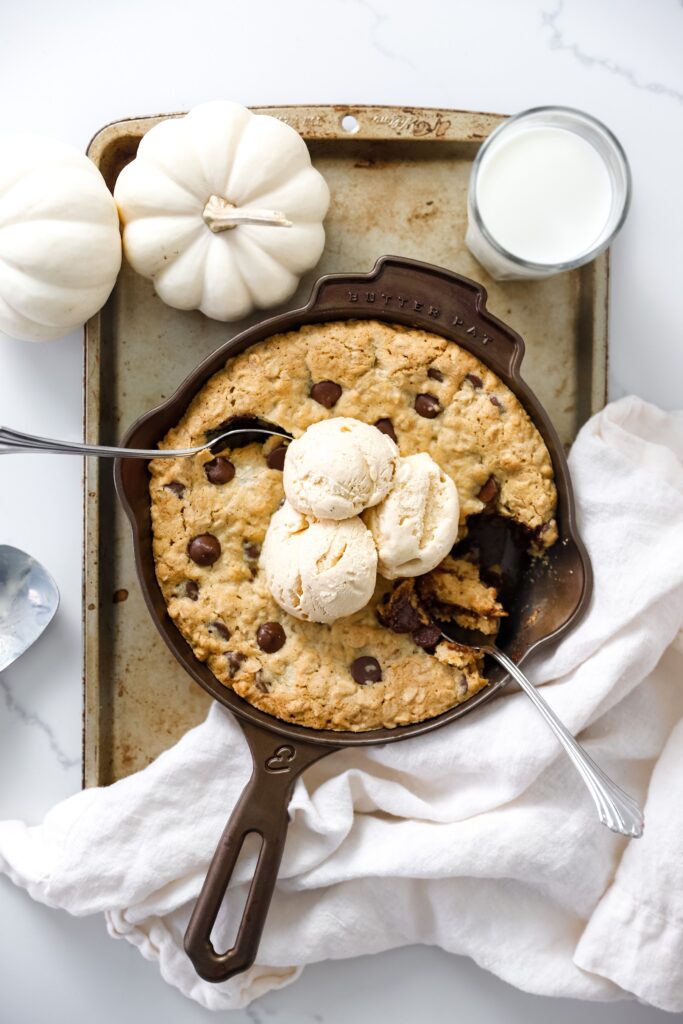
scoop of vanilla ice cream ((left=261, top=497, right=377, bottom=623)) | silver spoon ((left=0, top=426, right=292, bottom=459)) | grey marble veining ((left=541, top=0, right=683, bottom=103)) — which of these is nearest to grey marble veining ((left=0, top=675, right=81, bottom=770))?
silver spoon ((left=0, top=426, right=292, bottom=459))

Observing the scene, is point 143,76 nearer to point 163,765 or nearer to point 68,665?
point 68,665

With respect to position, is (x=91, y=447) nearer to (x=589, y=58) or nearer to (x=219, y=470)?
(x=219, y=470)

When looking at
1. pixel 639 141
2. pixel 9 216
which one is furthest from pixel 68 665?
pixel 639 141

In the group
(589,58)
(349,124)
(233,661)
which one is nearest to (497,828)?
(233,661)

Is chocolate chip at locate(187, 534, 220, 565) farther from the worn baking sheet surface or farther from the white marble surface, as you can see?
the white marble surface

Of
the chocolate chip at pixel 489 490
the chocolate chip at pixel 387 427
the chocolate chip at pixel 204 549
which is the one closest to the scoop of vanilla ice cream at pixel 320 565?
the chocolate chip at pixel 204 549

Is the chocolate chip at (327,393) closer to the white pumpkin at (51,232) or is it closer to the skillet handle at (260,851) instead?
the white pumpkin at (51,232)
